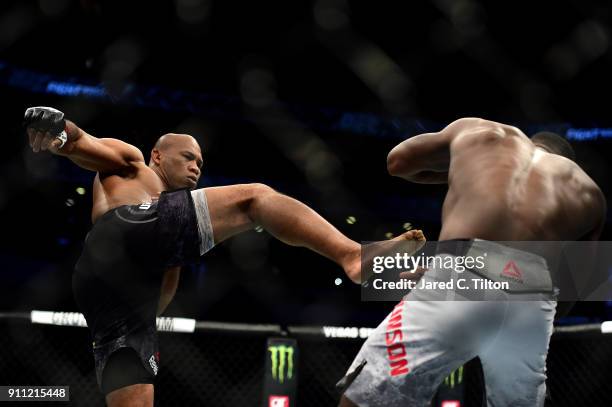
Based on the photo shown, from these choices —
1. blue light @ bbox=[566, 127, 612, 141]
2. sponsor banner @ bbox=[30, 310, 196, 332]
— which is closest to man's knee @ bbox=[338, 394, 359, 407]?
sponsor banner @ bbox=[30, 310, 196, 332]

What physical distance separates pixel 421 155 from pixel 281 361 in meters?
1.33

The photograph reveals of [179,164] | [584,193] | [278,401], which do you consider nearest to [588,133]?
[278,401]

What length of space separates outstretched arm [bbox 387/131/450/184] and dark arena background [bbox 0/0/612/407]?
10.6ft

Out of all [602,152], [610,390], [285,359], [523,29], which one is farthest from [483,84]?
[285,359]

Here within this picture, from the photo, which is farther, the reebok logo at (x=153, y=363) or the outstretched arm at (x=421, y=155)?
the reebok logo at (x=153, y=363)

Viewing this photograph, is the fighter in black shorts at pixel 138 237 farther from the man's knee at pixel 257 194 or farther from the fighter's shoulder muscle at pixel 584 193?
the fighter's shoulder muscle at pixel 584 193

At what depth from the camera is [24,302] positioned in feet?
15.5

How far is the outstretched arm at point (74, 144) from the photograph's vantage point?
209 cm

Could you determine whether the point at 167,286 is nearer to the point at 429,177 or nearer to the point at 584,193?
the point at 429,177

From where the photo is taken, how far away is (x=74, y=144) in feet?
7.20

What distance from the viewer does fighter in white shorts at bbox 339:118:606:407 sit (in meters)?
1.47

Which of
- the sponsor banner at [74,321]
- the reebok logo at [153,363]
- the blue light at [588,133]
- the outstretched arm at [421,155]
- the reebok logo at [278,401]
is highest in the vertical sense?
the blue light at [588,133]

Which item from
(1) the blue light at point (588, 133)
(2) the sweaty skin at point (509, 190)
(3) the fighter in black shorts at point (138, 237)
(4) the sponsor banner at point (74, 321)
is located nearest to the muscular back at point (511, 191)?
(2) the sweaty skin at point (509, 190)

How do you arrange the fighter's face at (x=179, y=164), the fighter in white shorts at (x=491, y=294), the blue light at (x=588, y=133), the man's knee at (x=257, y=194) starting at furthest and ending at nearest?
1. the blue light at (x=588, y=133)
2. the fighter's face at (x=179, y=164)
3. the man's knee at (x=257, y=194)
4. the fighter in white shorts at (x=491, y=294)
